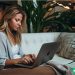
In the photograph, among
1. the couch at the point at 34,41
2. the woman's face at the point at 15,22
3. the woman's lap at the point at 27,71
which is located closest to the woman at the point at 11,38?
the woman's face at the point at 15,22

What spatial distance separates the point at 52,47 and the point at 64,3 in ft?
8.33

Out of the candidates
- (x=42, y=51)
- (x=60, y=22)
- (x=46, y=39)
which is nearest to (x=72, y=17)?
(x=60, y=22)

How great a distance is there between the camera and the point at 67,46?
3291 mm

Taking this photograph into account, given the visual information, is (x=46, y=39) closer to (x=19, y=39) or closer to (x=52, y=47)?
(x=19, y=39)

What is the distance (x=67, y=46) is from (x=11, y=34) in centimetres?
119

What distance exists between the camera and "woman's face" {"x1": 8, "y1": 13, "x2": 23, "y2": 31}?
2316mm

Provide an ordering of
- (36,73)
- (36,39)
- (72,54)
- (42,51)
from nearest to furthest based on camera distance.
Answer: (36,73)
(42,51)
(72,54)
(36,39)

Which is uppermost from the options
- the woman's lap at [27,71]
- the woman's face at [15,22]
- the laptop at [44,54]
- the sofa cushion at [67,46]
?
the woman's face at [15,22]

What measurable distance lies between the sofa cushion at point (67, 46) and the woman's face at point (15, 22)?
107 cm

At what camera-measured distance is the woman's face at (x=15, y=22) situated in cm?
232

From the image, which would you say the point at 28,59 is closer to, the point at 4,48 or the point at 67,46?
the point at 4,48

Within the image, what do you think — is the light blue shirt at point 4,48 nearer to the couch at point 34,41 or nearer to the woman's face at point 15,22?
the woman's face at point 15,22

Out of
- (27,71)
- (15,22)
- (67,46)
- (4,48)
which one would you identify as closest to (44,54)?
(27,71)

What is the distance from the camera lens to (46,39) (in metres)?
3.49
